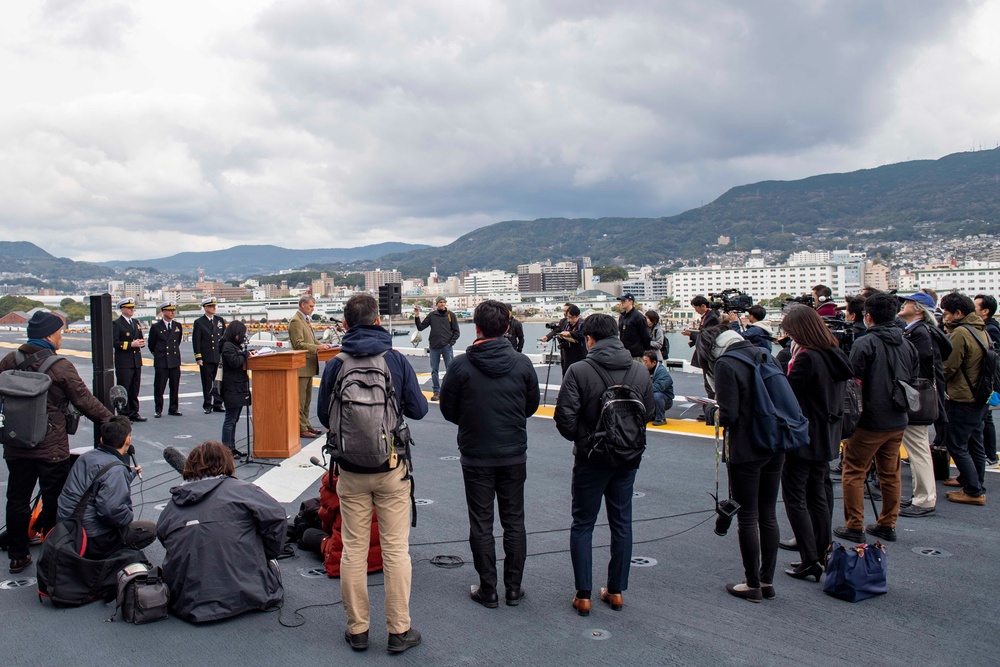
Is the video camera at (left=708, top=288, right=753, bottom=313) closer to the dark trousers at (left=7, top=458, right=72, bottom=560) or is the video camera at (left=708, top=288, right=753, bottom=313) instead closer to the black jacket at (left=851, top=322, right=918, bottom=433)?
the black jacket at (left=851, top=322, right=918, bottom=433)

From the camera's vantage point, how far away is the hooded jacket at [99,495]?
3514mm

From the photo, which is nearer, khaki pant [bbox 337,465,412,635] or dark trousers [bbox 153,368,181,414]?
khaki pant [bbox 337,465,412,635]

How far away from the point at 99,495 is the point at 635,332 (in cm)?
620

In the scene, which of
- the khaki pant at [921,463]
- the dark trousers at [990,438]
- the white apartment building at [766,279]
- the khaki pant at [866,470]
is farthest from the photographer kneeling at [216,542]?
the white apartment building at [766,279]

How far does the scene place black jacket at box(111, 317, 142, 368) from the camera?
925cm

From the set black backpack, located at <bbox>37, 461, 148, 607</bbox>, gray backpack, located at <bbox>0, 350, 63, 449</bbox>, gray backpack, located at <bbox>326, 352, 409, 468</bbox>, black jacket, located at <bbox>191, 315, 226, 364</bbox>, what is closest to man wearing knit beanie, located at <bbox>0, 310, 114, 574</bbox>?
gray backpack, located at <bbox>0, 350, 63, 449</bbox>

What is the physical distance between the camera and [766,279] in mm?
93438

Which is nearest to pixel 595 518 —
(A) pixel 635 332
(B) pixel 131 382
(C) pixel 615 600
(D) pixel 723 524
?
(C) pixel 615 600

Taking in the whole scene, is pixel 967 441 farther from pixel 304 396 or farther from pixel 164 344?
pixel 164 344

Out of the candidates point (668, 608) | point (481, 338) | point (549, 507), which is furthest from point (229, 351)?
point (668, 608)

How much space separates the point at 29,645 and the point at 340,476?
1595 millimetres

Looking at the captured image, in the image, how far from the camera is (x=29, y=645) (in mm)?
3049

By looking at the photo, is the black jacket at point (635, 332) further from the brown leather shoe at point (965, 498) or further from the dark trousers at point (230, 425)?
the dark trousers at point (230, 425)

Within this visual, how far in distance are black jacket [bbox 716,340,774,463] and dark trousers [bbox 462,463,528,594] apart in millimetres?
1085
